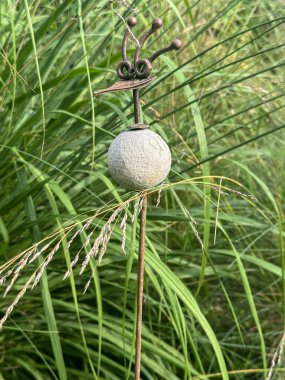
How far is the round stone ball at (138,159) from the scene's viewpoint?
68 cm

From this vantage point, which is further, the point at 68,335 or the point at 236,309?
the point at 236,309

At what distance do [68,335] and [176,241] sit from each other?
40 centimetres

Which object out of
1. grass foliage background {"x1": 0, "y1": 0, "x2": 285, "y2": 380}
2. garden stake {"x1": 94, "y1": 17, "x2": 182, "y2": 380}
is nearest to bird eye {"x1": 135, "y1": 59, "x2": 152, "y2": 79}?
garden stake {"x1": 94, "y1": 17, "x2": 182, "y2": 380}

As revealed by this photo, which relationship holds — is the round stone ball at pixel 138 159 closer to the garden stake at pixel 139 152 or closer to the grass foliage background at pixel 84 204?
the garden stake at pixel 139 152

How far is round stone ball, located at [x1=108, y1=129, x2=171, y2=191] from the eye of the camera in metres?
0.68

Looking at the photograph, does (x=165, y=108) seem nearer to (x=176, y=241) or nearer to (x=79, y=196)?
(x=176, y=241)

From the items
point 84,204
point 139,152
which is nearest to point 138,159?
point 139,152

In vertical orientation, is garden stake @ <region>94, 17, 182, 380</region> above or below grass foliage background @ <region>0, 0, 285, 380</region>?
above

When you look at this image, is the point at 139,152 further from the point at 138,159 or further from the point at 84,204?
the point at 84,204

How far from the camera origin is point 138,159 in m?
0.68

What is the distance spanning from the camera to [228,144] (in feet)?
6.36

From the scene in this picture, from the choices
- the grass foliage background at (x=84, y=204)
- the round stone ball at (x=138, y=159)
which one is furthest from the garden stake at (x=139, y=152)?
the grass foliage background at (x=84, y=204)

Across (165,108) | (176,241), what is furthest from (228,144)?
(176,241)

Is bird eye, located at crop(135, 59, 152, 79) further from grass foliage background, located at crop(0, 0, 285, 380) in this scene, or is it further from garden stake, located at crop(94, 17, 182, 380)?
grass foliage background, located at crop(0, 0, 285, 380)
